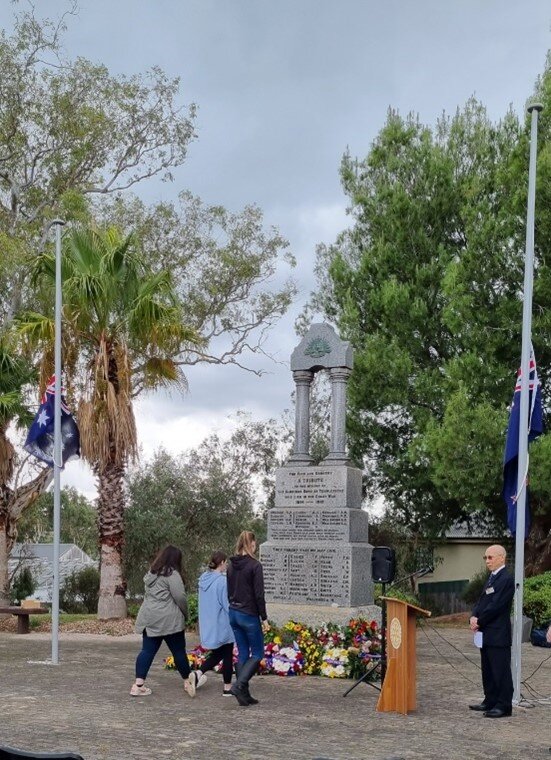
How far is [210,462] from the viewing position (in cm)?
3159

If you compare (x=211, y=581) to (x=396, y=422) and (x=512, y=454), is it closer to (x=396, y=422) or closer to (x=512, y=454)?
(x=512, y=454)

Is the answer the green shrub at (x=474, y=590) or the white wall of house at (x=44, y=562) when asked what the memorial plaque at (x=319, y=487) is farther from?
the white wall of house at (x=44, y=562)

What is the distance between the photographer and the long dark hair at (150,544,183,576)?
11.0m

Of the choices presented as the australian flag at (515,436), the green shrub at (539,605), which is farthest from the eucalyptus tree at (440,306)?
the australian flag at (515,436)

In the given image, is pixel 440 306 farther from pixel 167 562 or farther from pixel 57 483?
pixel 167 562

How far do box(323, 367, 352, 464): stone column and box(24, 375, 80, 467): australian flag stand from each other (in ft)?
13.8

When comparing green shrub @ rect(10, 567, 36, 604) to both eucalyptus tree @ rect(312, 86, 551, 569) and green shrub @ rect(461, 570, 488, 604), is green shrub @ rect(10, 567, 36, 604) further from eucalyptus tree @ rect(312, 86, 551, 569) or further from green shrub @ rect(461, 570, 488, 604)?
green shrub @ rect(461, 570, 488, 604)

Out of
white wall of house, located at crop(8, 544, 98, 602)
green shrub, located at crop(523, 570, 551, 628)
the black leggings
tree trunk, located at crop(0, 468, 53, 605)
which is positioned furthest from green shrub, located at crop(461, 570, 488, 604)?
the black leggings

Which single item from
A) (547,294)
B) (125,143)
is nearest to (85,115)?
(125,143)

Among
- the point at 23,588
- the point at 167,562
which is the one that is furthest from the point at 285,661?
the point at 23,588

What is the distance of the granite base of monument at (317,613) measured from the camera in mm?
14203

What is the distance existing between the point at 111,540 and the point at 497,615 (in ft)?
44.5

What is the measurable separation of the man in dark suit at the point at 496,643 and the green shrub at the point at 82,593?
20.9m

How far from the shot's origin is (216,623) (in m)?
11.5
